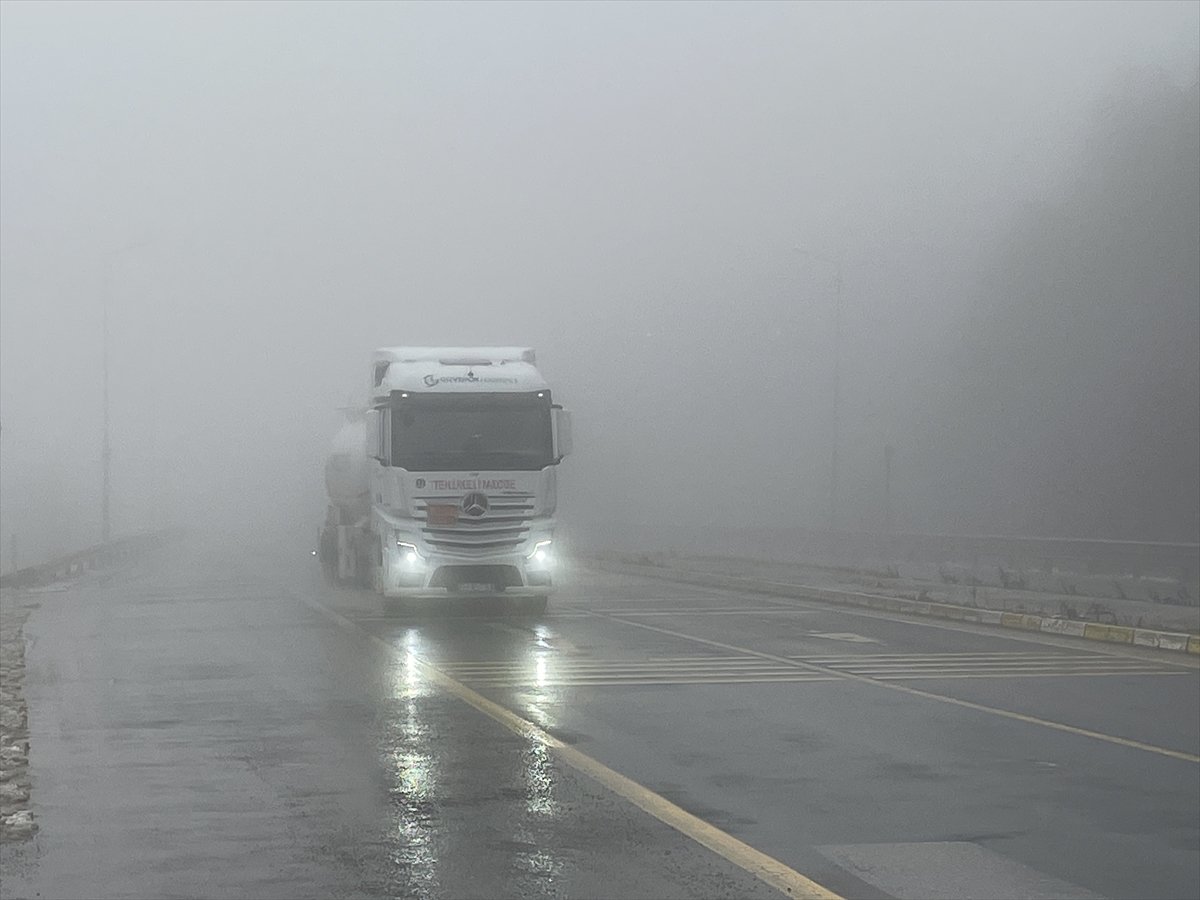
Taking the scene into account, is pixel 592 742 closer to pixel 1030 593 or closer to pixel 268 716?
pixel 268 716

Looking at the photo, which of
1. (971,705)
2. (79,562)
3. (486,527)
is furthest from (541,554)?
(79,562)

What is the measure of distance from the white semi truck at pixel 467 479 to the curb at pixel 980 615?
206 inches

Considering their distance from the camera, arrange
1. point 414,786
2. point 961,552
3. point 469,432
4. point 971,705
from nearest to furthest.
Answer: point 414,786 → point 971,705 → point 469,432 → point 961,552

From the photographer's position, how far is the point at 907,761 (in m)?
10.5

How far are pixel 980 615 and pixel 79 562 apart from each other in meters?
26.2

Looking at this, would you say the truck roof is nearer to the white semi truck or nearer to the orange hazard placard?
the white semi truck

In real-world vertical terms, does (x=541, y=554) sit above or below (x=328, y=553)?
above

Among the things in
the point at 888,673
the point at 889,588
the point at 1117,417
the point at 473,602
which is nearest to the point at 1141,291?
the point at 1117,417

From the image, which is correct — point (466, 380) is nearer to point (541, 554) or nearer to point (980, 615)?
point (541, 554)

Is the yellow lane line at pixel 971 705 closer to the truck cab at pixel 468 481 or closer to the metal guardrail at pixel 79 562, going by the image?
the truck cab at pixel 468 481

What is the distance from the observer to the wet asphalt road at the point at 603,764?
743 cm

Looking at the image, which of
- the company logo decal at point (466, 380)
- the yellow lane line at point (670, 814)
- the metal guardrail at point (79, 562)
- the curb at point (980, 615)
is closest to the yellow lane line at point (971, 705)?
the yellow lane line at point (670, 814)

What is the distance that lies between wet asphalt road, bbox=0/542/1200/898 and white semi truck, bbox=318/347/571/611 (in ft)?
11.3

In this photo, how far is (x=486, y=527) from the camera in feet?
75.4
